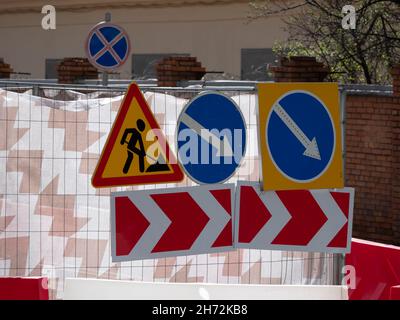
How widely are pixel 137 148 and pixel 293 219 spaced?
1102 millimetres

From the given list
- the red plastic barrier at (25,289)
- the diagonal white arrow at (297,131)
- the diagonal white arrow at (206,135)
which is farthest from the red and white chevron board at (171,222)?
the red plastic barrier at (25,289)

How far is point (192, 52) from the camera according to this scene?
28219mm

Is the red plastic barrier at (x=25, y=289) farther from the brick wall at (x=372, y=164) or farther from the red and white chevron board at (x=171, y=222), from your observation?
the brick wall at (x=372, y=164)

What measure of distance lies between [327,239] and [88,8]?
80.4ft

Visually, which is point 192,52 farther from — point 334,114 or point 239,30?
point 334,114

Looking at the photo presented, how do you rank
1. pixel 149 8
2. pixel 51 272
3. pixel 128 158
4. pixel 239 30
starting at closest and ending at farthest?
pixel 128 158 < pixel 51 272 < pixel 239 30 < pixel 149 8

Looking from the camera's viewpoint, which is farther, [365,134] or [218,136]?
[365,134]

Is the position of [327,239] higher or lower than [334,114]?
lower

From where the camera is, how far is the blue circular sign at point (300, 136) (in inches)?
255

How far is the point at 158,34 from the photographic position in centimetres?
2906

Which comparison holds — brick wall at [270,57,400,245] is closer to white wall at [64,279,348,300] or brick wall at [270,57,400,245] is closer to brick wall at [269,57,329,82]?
brick wall at [269,57,329,82]

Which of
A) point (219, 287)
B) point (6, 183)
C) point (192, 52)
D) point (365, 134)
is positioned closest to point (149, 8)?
point (192, 52)

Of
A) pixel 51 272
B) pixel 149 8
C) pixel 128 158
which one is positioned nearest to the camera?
pixel 128 158

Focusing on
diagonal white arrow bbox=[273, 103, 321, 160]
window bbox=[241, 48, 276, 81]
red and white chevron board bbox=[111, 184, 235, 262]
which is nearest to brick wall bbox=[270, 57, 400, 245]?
diagonal white arrow bbox=[273, 103, 321, 160]
